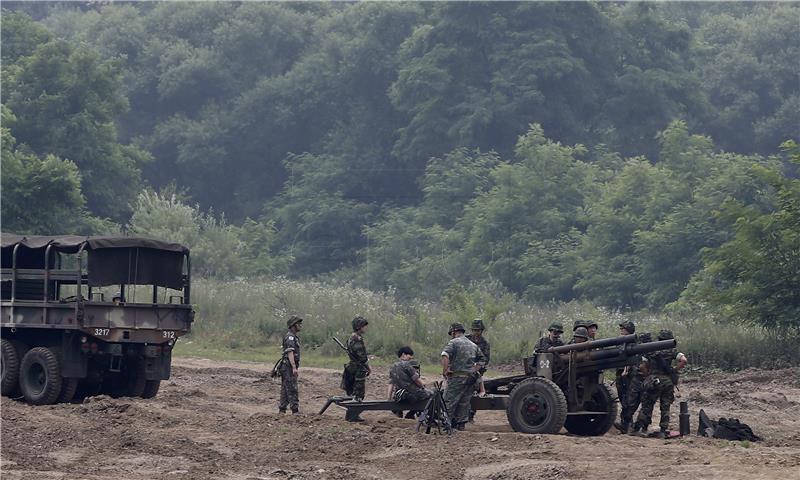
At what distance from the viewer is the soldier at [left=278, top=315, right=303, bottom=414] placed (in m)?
21.1

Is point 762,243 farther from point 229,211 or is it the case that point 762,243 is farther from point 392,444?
point 229,211

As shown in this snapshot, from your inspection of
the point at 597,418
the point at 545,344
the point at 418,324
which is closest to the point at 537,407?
the point at 597,418

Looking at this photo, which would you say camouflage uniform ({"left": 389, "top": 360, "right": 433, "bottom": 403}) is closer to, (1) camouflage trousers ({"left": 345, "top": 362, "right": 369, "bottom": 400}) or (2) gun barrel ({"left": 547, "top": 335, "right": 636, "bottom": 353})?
(1) camouflage trousers ({"left": 345, "top": 362, "right": 369, "bottom": 400})

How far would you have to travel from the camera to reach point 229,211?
69.8 metres

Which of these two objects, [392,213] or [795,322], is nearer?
[795,322]

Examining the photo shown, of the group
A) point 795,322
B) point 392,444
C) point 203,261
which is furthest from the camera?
point 203,261

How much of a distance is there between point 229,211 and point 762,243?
137ft

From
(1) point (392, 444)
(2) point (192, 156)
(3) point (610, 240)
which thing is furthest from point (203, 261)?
(1) point (392, 444)

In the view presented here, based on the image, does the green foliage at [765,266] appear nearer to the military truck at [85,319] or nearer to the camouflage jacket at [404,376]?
the military truck at [85,319]

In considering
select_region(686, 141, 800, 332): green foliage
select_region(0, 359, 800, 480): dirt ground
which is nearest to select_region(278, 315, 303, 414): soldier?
select_region(0, 359, 800, 480): dirt ground

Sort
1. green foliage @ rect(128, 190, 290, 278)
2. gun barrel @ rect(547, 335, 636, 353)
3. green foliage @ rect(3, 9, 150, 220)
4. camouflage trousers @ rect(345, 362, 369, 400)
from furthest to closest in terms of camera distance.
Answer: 1. green foliage @ rect(3, 9, 150, 220)
2. green foliage @ rect(128, 190, 290, 278)
3. camouflage trousers @ rect(345, 362, 369, 400)
4. gun barrel @ rect(547, 335, 636, 353)

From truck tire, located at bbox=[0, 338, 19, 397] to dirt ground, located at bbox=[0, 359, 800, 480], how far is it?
85 cm

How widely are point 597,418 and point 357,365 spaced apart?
3.46 m

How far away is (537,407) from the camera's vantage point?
62.6 feet
